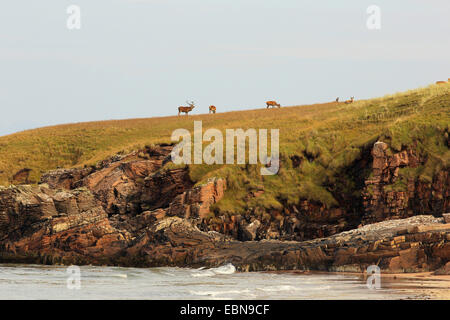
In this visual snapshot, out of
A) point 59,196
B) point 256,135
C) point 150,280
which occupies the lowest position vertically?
point 150,280

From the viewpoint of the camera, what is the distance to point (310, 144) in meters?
44.3

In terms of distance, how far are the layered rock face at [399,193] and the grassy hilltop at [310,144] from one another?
487 mm

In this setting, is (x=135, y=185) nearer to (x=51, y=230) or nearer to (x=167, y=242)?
(x=51, y=230)

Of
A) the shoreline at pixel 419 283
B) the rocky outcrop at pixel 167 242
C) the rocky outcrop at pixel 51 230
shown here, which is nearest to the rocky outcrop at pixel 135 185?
the rocky outcrop at pixel 167 242

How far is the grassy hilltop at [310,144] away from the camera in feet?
132

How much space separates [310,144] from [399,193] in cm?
756

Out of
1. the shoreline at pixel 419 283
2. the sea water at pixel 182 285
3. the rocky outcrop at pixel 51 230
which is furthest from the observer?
the rocky outcrop at pixel 51 230

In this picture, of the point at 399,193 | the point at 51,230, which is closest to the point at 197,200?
the point at 51,230

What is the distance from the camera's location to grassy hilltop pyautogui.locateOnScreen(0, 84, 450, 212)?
4028 cm

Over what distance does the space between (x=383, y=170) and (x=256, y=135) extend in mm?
12539

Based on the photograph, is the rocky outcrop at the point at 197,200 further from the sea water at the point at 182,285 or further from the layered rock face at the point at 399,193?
the layered rock face at the point at 399,193

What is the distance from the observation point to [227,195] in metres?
40.2
